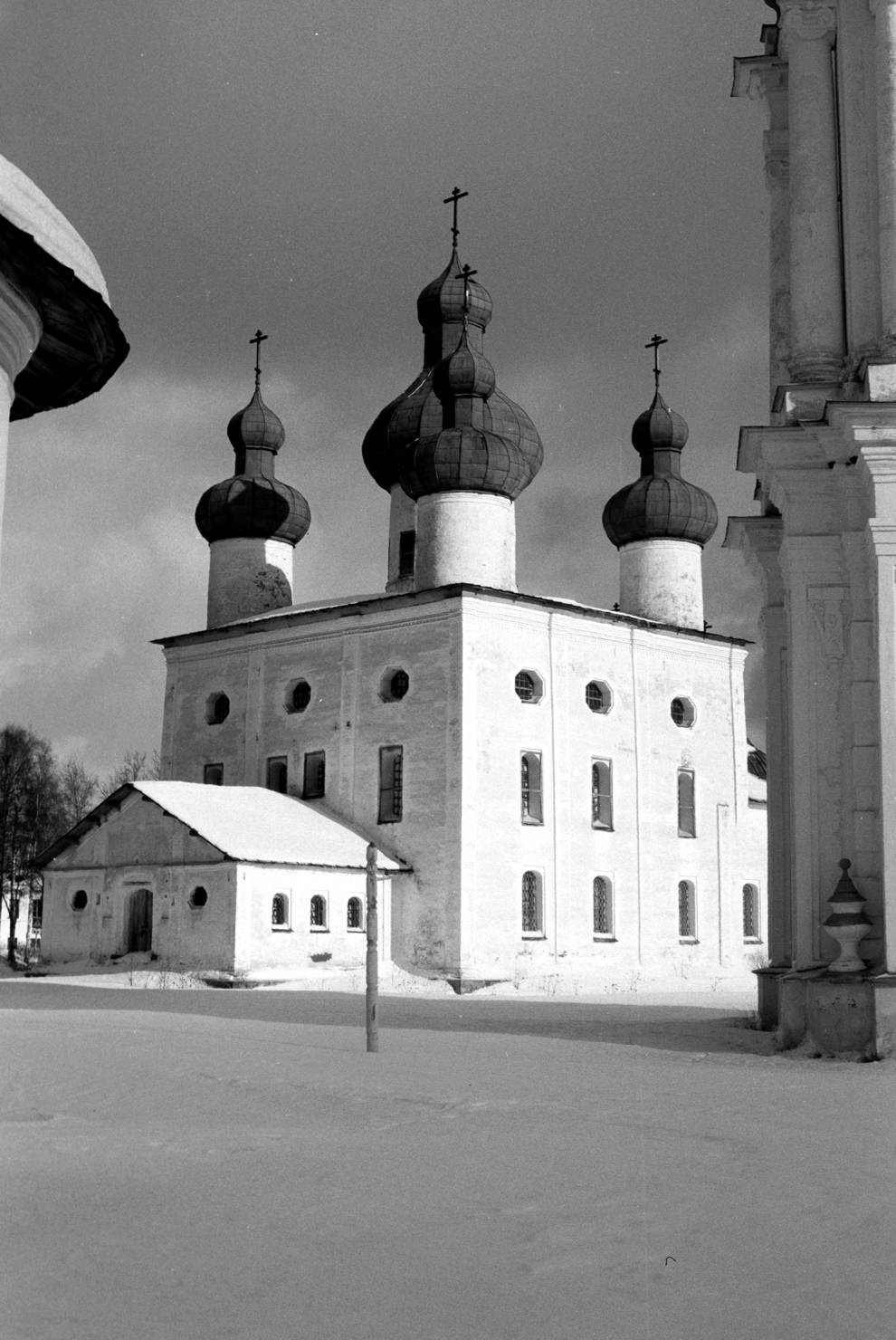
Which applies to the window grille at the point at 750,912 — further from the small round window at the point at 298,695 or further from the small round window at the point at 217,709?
the small round window at the point at 217,709

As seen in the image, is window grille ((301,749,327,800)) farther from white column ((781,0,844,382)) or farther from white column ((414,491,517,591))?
white column ((781,0,844,382))

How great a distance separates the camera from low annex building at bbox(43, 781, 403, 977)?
30859 mm

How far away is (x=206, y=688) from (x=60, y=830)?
2178 centimetres

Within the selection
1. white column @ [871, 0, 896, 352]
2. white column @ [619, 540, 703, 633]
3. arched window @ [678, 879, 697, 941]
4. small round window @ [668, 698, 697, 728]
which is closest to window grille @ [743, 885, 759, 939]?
arched window @ [678, 879, 697, 941]

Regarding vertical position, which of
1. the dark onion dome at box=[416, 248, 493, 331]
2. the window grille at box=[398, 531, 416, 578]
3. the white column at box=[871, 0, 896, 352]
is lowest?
the white column at box=[871, 0, 896, 352]

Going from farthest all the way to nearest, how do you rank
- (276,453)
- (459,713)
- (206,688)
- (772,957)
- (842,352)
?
(276,453) → (206,688) → (459,713) → (772,957) → (842,352)

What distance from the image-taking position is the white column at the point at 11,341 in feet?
13.9

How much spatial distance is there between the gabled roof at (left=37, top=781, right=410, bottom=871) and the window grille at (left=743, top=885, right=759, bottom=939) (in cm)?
919

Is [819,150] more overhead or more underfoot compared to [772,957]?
more overhead

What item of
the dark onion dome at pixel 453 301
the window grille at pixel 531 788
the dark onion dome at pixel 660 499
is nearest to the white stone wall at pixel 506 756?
the window grille at pixel 531 788

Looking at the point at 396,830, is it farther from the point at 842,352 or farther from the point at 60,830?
the point at 60,830

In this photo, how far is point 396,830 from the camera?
3391 cm

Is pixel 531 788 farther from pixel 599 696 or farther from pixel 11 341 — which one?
pixel 11 341

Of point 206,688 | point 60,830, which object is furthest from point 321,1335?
point 60,830
